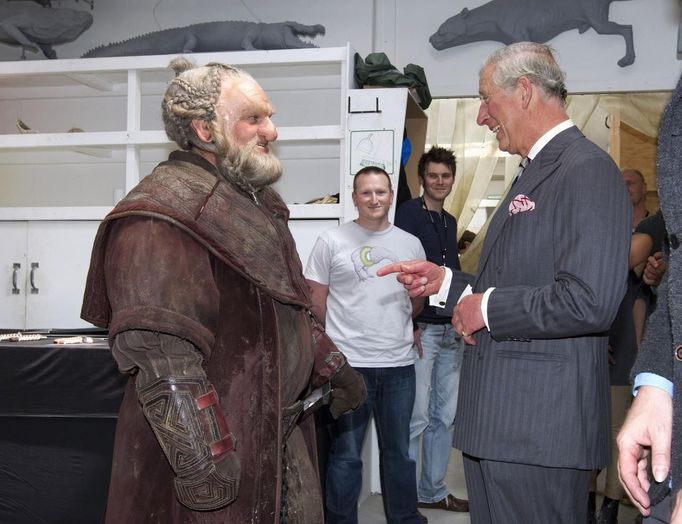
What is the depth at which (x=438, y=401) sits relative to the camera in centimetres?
454

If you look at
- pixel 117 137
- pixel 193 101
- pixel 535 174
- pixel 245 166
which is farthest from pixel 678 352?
pixel 117 137

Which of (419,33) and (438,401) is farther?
(419,33)

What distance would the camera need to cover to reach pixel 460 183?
663 centimetres

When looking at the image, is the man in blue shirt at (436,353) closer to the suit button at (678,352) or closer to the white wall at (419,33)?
the white wall at (419,33)

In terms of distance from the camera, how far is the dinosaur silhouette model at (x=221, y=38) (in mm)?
5652

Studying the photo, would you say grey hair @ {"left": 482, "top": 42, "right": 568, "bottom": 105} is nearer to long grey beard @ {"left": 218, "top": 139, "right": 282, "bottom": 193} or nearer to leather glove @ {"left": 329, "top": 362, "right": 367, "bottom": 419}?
long grey beard @ {"left": 218, "top": 139, "right": 282, "bottom": 193}

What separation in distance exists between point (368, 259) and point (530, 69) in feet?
5.94

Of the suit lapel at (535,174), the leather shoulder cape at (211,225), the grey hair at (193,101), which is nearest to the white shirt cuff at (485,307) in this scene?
the suit lapel at (535,174)

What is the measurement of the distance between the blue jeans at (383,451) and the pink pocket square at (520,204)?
186 cm

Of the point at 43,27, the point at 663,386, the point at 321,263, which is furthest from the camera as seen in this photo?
the point at 43,27

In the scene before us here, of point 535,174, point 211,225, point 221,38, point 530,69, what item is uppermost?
point 221,38

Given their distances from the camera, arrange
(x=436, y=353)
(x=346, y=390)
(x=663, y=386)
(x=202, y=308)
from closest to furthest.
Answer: (x=663, y=386) < (x=202, y=308) < (x=346, y=390) < (x=436, y=353)

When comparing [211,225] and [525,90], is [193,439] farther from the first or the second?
[525,90]

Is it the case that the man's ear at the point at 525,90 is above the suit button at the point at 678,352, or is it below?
above
